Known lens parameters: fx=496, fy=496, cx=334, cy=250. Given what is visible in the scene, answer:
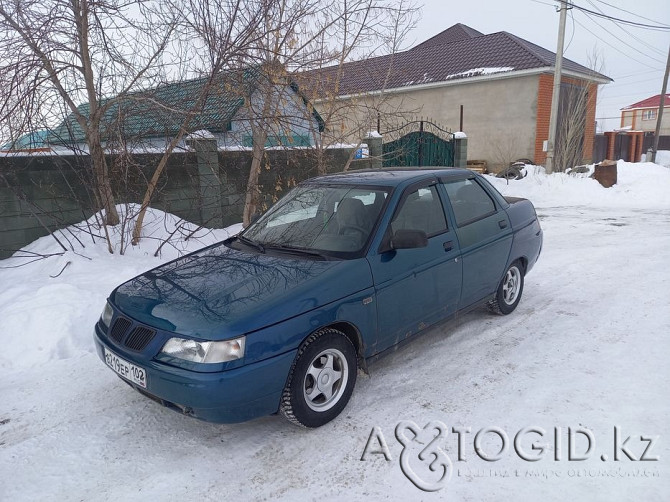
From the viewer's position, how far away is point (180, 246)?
23.5 feet

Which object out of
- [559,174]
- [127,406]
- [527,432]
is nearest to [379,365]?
[527,432]

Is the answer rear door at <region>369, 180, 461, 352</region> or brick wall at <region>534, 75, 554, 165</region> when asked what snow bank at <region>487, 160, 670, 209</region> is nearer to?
brick wall at <region>534, 75, 554, 165</region>

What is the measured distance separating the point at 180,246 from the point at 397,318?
4493 millimetres

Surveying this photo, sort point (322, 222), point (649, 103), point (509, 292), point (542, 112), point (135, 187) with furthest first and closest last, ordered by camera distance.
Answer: point (649, 103) → point (542, 112) → point (135, 187) → point (509, 292) → point (322, 222)

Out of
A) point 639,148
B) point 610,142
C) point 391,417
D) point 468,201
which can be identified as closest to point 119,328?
point 391,417

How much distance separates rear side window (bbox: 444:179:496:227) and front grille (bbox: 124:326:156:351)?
8.64ft

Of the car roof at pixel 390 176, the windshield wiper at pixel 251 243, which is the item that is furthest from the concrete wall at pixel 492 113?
the windshield wiper at pixel 251 243

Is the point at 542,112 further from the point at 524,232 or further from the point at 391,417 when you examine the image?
the point at 391,417

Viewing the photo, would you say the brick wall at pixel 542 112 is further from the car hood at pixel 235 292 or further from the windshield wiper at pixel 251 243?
the car hood at pixel 235 292

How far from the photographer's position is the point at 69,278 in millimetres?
5512

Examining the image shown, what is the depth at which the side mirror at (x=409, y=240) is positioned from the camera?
11.4 ft

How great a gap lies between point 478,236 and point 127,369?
3.03 metres

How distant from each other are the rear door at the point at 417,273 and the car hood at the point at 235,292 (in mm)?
235

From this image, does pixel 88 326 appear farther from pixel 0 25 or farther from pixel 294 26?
pixel 294 26
